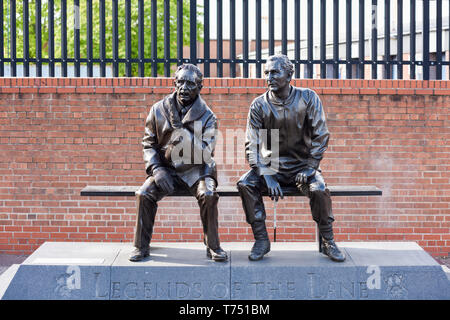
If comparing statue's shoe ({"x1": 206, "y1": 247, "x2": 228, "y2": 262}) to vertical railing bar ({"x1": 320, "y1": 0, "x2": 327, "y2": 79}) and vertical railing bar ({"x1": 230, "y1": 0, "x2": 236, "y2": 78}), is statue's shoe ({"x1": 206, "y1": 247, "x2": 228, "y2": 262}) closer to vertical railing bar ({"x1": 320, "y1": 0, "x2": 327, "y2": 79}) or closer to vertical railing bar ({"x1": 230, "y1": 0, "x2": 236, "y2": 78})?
vertical railing bar ({"x1": 230, "y1": 0, "x2": 236, "y2": 78})

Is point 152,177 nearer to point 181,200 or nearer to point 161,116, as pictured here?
point 161,116

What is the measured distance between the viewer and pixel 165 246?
5.50 meters

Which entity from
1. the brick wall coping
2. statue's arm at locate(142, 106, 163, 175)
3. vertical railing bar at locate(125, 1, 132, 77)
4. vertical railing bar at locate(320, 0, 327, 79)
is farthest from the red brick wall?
statue's arm at locate(142, 106, 163, 175)

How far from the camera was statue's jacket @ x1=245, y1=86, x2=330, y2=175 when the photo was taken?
5.06 metres

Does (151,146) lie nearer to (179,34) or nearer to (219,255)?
(219,255)

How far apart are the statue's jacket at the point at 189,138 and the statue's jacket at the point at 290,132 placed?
390mm

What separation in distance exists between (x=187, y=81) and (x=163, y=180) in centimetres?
90

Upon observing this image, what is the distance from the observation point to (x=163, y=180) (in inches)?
194

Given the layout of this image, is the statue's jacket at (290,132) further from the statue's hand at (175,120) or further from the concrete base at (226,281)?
the concrete base at (226,281)

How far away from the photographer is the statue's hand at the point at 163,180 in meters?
4.93

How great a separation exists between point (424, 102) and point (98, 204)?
4403 millimetres

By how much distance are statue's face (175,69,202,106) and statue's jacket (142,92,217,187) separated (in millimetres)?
131

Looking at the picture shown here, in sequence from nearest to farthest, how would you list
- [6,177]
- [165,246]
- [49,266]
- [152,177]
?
1. [49,266]
2. [152,177]
3. [165,246]
4. [6,177]

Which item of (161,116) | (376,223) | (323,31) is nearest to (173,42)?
(323,31)
